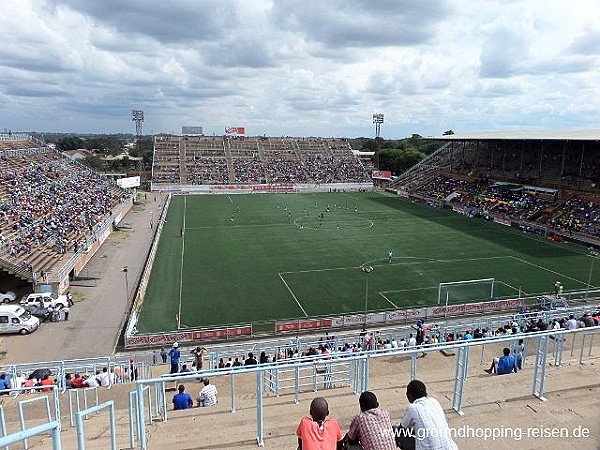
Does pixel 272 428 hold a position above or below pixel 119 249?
above

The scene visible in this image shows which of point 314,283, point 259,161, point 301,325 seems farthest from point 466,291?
point 259,161

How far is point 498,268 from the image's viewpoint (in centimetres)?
3597

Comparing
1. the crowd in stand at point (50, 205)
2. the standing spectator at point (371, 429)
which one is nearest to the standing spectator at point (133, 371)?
the standing spectator at point (371, 429)

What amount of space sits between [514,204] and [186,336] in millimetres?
48587

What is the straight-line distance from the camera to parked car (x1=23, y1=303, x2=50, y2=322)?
25.9 meters

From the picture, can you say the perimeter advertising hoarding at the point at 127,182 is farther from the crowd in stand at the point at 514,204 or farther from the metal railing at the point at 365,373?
the metal railing at the point at 365,373

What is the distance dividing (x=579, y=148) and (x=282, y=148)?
62186 mm

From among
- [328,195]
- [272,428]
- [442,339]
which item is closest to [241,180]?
[328,195]

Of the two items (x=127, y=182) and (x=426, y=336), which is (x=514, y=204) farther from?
(x=127, y=182)

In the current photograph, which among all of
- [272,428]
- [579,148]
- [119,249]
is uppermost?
[579,148]

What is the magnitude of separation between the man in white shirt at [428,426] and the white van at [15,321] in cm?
2432

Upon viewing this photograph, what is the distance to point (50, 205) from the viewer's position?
4559 centimetres

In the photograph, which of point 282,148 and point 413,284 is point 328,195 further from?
point 413,284

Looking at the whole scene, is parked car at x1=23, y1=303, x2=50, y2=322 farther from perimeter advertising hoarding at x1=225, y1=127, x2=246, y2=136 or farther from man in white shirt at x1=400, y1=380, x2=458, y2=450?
→ perimeter advertising hoarding at x1=225, y1=127, x2=246, y2=136
